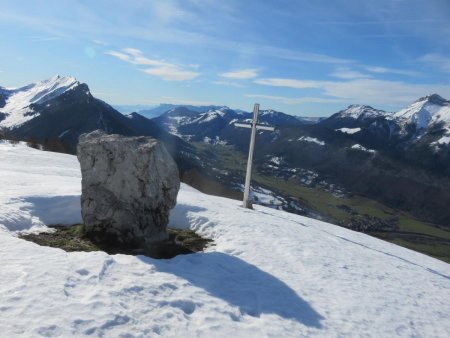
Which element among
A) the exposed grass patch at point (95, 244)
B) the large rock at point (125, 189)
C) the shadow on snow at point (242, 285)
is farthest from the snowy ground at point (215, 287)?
the large rock at point (125, 189)

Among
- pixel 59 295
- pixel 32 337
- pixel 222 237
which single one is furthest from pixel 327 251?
pixel 32 337

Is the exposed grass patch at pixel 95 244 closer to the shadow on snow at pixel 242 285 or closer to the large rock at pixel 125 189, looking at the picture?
the large rock at pixel 125 189

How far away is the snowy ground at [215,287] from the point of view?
10.2 meters

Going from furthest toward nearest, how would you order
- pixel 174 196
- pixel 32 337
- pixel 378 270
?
pixel 378 270, pixel 174 196, pixel 32 337

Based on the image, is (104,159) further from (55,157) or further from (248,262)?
(55,157)

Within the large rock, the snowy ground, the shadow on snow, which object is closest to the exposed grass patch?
the large rock

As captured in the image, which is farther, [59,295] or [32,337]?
[59,295]

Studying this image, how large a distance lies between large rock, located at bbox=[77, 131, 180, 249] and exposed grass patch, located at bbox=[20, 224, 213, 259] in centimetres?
38

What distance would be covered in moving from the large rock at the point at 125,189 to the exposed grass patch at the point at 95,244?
383mm

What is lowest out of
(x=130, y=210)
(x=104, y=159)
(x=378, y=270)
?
(x=378, y=270)

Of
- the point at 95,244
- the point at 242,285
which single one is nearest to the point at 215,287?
the point at 242,285

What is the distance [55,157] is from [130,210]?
31.1 meters

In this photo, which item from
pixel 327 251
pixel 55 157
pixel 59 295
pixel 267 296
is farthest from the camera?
pixel 55 157

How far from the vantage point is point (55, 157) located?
43.9 meters
